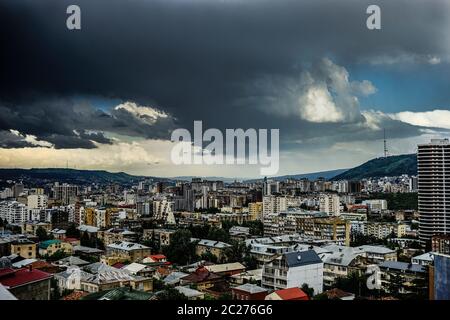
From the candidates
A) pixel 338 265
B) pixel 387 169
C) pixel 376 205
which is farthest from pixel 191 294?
pixel 387 169

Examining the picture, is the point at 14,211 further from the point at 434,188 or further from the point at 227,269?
the point at 434,188

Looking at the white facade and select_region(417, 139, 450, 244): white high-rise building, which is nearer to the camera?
select_region(417, 139, 450, 244): white high-rise building

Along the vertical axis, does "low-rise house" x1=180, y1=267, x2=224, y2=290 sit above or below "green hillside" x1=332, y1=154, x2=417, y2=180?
below

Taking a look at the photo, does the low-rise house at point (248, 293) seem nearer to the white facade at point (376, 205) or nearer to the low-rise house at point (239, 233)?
the low-rise house at point (239, 233)

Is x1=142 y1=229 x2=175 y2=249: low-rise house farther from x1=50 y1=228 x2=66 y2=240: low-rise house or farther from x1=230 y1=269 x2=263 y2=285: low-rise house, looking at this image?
x1=230 y1=269 x2=263 y2=285: low-rise house

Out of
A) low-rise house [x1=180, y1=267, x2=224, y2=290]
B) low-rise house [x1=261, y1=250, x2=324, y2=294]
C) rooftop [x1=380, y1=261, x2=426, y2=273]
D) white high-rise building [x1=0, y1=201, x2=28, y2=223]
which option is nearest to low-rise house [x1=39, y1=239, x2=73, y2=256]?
low-rise house [x1=180, y1=267, x2=224, y2=290]

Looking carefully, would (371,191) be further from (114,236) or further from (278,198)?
(114,236)

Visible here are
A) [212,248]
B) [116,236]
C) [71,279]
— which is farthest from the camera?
[116,236]
